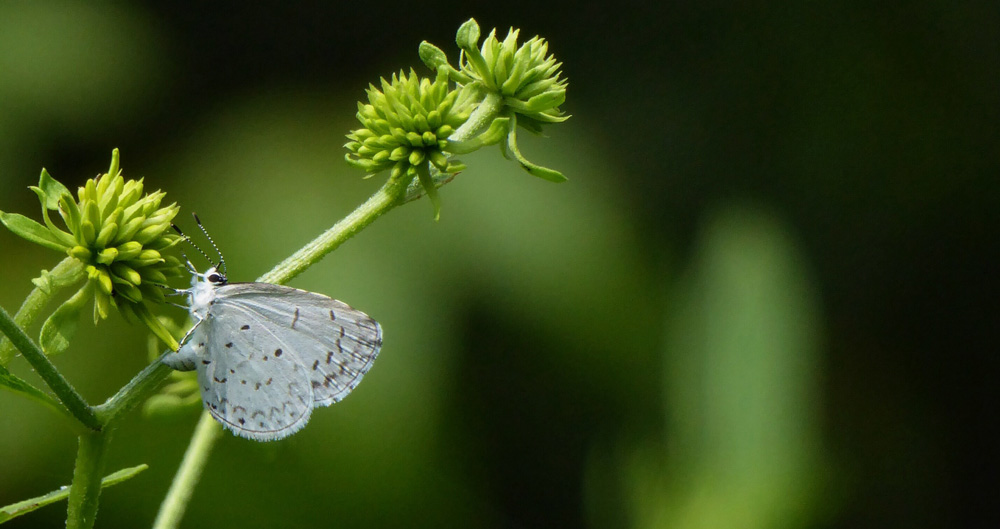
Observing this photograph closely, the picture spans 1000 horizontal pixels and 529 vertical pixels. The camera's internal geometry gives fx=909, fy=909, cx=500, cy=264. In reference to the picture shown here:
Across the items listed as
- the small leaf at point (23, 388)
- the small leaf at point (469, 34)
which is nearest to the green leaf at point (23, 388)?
the small leaf at point (23, 388)

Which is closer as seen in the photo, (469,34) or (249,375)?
(469,34)

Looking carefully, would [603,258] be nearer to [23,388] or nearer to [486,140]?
[486,140]

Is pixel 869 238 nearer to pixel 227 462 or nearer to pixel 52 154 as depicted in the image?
pixel 227 462

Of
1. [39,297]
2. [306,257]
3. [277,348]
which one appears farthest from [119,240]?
[277,348]

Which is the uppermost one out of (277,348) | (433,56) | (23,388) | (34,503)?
(433,56)

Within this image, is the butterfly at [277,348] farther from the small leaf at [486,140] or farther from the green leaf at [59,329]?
the small leaf at [486,140]

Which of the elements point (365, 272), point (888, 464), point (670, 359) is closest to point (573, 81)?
point (365, 272)

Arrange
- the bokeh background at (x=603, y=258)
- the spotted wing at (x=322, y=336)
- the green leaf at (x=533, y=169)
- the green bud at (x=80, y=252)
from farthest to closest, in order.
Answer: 1. the bokeh background at (x=603, y=258)
2. the spotted wing at (x=322, y=336)
3. the green leaf at (x=533, y=169)
4. the green bud at (x=80, y=252)
